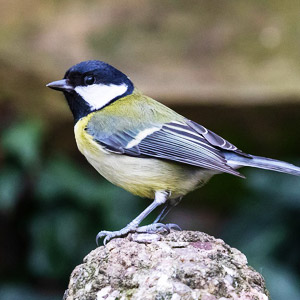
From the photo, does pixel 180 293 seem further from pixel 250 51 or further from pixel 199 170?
pixel 250 51

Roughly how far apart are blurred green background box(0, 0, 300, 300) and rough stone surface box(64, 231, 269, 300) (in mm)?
2122

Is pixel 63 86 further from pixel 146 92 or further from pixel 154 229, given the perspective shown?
pixel 146 92

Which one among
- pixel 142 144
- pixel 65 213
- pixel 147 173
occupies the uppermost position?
pixel 142 144

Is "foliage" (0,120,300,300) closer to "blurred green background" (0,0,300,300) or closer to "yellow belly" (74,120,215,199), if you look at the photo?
"blurred green background" (0,0,300,300)

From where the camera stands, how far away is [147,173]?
10.6 ft

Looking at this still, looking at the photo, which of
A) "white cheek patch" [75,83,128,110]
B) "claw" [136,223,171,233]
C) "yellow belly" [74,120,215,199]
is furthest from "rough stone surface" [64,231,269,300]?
"white cheek patch" [75,83,128,110]

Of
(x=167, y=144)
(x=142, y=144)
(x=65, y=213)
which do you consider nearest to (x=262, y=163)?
(x=167, y=144)

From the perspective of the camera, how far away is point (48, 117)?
5.27 meters

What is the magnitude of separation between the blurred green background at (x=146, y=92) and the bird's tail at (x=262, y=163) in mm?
1485

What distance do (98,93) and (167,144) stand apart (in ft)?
1.77

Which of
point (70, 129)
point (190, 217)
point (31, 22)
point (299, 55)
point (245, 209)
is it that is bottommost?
point (190, 217)

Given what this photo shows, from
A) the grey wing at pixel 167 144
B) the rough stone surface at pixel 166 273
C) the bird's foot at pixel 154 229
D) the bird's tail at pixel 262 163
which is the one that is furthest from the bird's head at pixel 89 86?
the rough stone surface at pixel 166 273

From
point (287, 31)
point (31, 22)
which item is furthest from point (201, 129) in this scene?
point (31, 22)

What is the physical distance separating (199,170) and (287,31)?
2.53 metres
